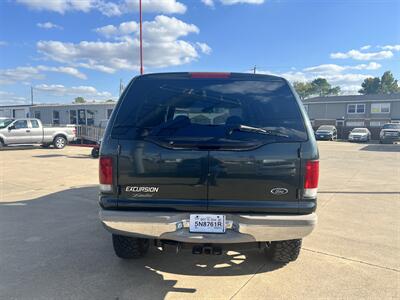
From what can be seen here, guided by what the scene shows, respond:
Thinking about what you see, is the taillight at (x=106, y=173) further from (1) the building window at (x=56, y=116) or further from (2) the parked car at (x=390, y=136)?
(1) the building window at (x=56, y=116)

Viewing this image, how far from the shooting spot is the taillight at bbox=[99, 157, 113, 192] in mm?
2955

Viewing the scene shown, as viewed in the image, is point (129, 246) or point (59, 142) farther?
point (59, 142)

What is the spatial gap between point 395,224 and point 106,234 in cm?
469

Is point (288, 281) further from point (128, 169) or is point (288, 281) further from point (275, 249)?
point (128, 169)

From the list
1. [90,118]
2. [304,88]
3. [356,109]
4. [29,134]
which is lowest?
[29,134]

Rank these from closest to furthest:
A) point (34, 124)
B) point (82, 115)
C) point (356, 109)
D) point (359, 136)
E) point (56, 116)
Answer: point (34, 124) → point (359, 136) → point (82, 115) → point (56, 116) → point (356, 109)

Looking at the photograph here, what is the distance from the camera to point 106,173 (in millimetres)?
2973

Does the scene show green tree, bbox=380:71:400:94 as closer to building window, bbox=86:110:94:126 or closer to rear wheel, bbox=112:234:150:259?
building window, bbox=86:110:94:126

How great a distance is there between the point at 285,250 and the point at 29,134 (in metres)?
17.6

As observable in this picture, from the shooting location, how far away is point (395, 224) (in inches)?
208

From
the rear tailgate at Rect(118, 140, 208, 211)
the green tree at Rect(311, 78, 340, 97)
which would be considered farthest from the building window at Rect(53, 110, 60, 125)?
the green tree at Rect(311, 78, 340, 97)

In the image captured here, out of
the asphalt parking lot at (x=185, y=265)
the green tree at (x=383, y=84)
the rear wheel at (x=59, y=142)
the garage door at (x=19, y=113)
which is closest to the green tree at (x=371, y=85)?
the green tree at (x=383, y=84)

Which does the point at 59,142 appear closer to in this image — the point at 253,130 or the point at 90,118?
the point at 253,130

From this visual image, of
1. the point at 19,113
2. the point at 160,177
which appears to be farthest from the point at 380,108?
the point at 19,113
